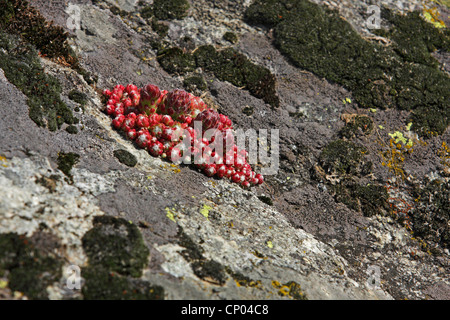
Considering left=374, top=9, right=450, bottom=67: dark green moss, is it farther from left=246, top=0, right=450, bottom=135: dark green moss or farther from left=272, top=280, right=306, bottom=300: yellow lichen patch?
left=272, top=280, right=306, bottom=300: yellow lichen patch

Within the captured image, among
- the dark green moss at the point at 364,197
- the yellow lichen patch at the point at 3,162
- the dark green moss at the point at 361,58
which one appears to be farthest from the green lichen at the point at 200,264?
the dark green moss at the point at 361,58

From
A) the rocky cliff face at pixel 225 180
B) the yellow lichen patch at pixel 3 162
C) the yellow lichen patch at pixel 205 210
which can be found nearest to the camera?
the rocky cliff face at pixel 225 180

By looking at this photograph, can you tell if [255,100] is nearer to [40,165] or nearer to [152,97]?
[152,97]

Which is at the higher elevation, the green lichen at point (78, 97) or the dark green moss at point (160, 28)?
the dark green moss at point (160, 28)

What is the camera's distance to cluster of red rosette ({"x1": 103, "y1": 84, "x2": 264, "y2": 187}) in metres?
6.52

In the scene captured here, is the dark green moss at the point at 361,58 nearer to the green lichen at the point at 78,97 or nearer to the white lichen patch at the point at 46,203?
the green lichen at the point at 78,97

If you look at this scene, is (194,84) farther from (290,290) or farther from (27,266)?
(27,266)

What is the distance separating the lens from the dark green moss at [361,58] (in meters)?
8.57

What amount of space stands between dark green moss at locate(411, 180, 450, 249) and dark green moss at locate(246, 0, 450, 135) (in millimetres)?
1436

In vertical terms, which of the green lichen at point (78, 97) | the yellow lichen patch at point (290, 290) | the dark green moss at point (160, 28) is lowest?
the yellow lichen patch at point (290, 290)

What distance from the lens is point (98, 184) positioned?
5.06 metres

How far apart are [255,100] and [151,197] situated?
12.4ft

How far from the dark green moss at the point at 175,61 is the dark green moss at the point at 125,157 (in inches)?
111

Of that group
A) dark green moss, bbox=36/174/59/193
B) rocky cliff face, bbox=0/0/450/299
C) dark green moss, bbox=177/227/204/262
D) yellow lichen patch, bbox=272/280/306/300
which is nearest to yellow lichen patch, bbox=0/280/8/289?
rocky cliff face, bbox=0/0/450/299
